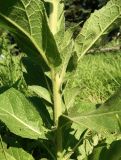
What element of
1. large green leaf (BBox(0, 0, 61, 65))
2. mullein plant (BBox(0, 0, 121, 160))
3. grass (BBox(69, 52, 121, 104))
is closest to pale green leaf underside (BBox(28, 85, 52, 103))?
mullein plant (BBox(0, 0, 121, 160))

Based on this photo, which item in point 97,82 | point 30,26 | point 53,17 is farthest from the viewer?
point 97,82

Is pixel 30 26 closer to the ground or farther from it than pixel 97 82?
farther from it

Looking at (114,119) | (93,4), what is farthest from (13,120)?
(93,4)

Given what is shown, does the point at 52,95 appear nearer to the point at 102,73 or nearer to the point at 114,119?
the point at 114,119

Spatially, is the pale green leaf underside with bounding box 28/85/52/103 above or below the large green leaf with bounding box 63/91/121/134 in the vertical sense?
above

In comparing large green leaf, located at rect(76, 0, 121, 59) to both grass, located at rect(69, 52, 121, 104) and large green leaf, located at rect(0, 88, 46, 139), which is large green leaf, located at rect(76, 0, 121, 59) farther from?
grass, located at rect(69, 52, 121, 104)

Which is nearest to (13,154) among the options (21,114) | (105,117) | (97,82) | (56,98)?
(21,114)

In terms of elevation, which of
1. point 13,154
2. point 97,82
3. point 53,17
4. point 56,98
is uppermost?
point 53,17

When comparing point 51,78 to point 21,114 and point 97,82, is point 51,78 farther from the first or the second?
point 97,82
